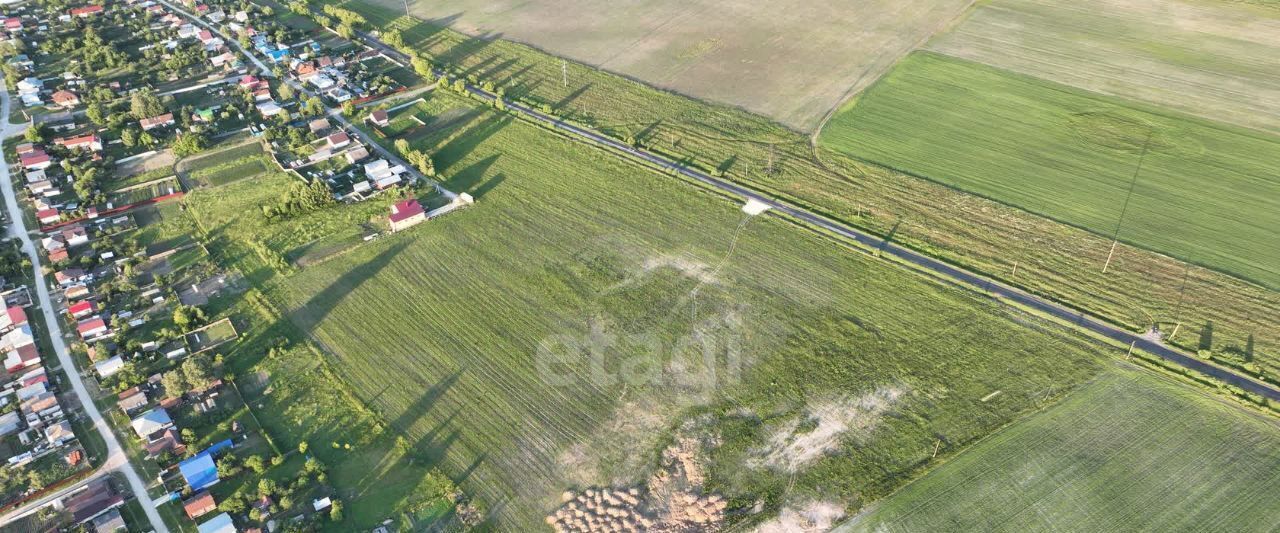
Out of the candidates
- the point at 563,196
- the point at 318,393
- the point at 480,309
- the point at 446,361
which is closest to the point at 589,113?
the point at 563,196

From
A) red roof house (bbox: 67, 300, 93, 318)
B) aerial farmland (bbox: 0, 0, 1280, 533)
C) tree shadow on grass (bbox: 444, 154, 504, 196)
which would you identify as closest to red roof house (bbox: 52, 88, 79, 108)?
aerial farmland (bbox: 0, 0, 1280, 533)

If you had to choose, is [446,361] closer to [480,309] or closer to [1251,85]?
[480,309]

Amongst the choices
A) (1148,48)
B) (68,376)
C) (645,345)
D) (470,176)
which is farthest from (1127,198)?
(68,376)

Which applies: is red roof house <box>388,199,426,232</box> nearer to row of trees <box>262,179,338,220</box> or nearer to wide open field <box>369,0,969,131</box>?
row of trees <box>262,179,338,220</box>

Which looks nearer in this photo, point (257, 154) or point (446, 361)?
point (446, 361)

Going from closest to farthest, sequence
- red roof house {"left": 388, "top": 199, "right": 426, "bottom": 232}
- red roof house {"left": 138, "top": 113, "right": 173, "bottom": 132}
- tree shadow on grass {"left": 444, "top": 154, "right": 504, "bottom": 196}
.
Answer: red roof house {"left": 388, "top": 199, "right": 426, "bottom": 232}
tree shadow on grass {"left": 444, "top": 154, "right": 504, "bottom": 196}
red roof house {"left": 138, "top": 113, "right": 173, "bottom": 132}

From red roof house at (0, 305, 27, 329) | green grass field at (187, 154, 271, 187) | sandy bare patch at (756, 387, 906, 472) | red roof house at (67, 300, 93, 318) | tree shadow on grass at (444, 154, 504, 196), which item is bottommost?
sandy bare patch at (756, 387, 906, 472)
